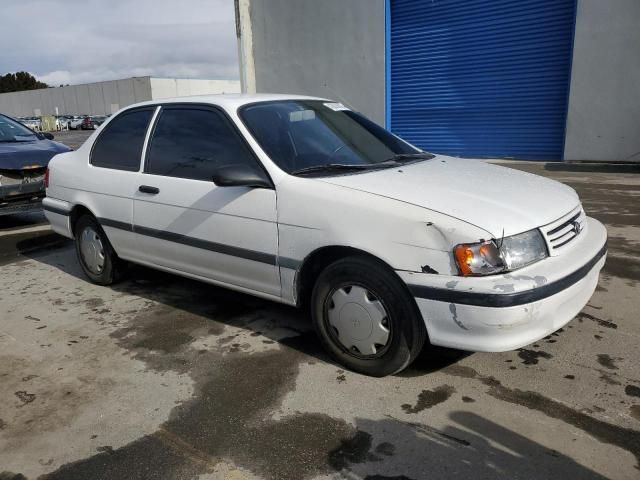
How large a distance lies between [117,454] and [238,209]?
62.2 inches

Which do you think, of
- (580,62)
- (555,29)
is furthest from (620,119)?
(555,29)

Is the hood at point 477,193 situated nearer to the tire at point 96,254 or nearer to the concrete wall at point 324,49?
the tire at point 96,254

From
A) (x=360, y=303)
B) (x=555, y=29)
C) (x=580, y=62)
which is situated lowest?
(x=360, y=303)

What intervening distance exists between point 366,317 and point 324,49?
47.2 feet

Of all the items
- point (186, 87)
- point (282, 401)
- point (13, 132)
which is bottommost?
point (282, 401)

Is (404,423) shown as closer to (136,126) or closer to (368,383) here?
(368,383)

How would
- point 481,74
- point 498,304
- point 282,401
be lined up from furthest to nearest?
point 481,74
point 282,401
point 498,304

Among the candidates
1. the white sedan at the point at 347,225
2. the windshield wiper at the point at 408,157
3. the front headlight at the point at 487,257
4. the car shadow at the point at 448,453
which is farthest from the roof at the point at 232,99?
the car shadow at the point at 448,453

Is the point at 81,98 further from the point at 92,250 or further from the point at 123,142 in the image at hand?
the point at 123,142

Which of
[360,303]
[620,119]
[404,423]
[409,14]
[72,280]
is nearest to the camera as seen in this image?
[404,423]

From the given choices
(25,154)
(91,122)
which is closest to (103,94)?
(91,122)

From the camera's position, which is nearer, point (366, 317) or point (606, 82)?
point (366, 317)

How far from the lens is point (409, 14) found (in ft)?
47.6

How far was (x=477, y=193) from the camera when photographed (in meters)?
3.01
